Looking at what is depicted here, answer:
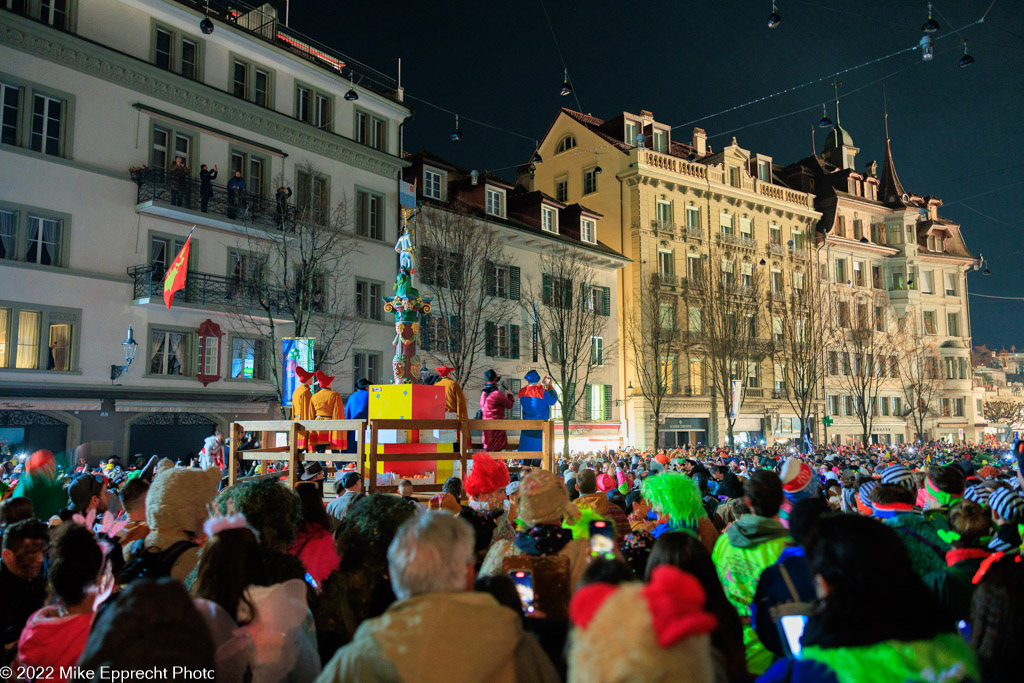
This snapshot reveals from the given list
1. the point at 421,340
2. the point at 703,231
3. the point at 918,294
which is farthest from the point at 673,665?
the point at 918,294

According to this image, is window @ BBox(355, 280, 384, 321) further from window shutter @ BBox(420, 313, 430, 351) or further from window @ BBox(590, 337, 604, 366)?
window @ BBox(590, 337, 604, 366)

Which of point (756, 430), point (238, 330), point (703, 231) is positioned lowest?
point (756, 430)

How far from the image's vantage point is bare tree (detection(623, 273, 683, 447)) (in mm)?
40625

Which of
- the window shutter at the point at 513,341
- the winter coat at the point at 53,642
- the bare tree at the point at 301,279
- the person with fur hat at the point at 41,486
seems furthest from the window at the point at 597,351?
the winter coat at the point at 53,642

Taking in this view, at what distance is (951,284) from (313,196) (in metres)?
53.9

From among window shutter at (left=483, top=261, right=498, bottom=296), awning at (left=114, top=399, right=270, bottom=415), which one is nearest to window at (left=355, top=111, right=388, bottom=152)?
window shutter at (left=483, top=261, right=498, bottom=296)

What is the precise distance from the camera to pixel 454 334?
3055cm

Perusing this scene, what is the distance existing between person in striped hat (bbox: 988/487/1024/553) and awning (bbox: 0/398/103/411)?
2289 cm

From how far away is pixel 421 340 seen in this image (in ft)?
103

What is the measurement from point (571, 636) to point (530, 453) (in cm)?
863

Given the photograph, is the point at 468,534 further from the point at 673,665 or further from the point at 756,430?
the point at 756,430

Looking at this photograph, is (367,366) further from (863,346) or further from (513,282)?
(863,346)

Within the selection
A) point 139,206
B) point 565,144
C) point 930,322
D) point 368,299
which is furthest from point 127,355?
point 930,322

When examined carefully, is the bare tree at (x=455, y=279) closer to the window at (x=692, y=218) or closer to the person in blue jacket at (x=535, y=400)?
the person in blue jacket at (x=535, y=400)
